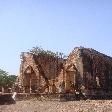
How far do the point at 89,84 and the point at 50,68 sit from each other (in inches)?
342

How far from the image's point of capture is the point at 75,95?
3152 centimetres

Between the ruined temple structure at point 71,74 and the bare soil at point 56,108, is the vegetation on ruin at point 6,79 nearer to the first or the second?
the ruined temple structure at point 71,74

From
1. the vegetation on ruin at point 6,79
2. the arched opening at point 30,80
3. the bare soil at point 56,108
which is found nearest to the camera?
the bare soil at point 56,108

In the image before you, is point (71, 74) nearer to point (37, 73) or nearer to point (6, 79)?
point (37, 73)

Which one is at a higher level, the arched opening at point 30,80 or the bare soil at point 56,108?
the arched opening at point 30,80

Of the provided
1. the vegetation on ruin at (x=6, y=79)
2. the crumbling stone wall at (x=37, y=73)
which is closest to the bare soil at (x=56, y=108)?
the crumbling stone wall at (x=37, y=73)

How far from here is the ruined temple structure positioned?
3419 cm

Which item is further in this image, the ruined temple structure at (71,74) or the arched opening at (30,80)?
the arched opening at (30,80)

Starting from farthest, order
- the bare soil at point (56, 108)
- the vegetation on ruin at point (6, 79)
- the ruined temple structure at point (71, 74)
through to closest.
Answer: the vegetation on ruin at point (6, 79), the ruined temple structure at point (71, 74), the bare soil at point (56, 108)

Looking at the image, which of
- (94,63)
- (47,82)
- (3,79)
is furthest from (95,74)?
(3,79)

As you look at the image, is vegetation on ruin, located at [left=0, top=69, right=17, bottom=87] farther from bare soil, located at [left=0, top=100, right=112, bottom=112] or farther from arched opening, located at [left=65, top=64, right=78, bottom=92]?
bare soil, located at [left=0, top=100, right=112, bottom=112]

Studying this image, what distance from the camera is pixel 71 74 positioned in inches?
1446

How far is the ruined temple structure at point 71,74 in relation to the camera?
34188 millimetres

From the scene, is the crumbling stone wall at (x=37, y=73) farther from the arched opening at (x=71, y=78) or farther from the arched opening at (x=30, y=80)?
the arched opening at (x=71, y=78)
